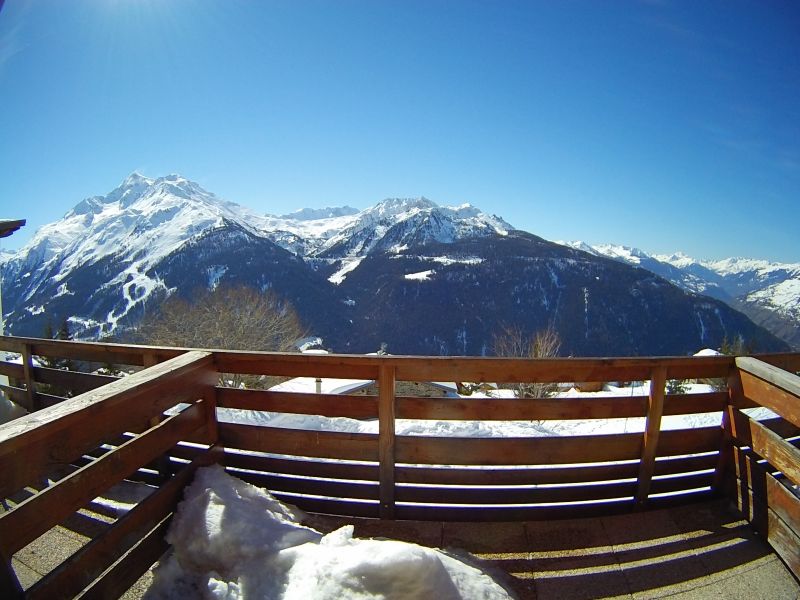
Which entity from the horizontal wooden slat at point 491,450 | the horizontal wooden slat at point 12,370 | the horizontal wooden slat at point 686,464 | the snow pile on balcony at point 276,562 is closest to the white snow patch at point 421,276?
the horizontal wooden slat at point 12,370

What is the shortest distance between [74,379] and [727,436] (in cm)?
552

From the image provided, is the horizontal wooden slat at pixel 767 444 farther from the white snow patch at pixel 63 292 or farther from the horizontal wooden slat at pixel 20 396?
the white snow patch at pixel 63 292

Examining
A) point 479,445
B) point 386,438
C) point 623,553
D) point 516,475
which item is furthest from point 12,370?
point 623,553

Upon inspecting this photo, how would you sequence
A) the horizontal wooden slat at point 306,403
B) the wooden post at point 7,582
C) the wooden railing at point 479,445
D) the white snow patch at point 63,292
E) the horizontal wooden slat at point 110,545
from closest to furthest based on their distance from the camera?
the wooden post at point 7,582
the horizontal wooden slat at point 110,545
the wooden railing at point 479,445
the horizontal wooden slat at point 306,403
the white snow patch at point 63,292

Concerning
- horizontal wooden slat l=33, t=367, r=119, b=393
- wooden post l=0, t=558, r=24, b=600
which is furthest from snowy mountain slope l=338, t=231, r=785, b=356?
wooden post l=0, t=558, r=24, b=600

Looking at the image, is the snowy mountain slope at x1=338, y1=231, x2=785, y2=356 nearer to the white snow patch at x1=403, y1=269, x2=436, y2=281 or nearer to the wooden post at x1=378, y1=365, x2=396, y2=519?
the white snow patch at x1=403, y1=269, x2=436, y2=281

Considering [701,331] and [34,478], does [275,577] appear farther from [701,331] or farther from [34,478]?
[701,331]

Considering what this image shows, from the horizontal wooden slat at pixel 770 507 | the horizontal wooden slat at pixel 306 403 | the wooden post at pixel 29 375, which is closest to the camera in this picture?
the horizontal wooden slat at pixel 770 507

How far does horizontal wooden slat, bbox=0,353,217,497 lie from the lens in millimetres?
1599

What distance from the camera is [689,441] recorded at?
3312 mm

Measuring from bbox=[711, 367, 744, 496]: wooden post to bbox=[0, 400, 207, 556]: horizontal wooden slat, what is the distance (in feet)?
13.4

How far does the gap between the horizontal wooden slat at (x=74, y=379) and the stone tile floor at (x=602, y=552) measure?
1.07 meters

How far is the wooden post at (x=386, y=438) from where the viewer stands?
292cm

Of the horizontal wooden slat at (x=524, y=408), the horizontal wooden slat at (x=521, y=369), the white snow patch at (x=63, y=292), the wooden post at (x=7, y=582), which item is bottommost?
the white snow patch at (x=63, y=292)
